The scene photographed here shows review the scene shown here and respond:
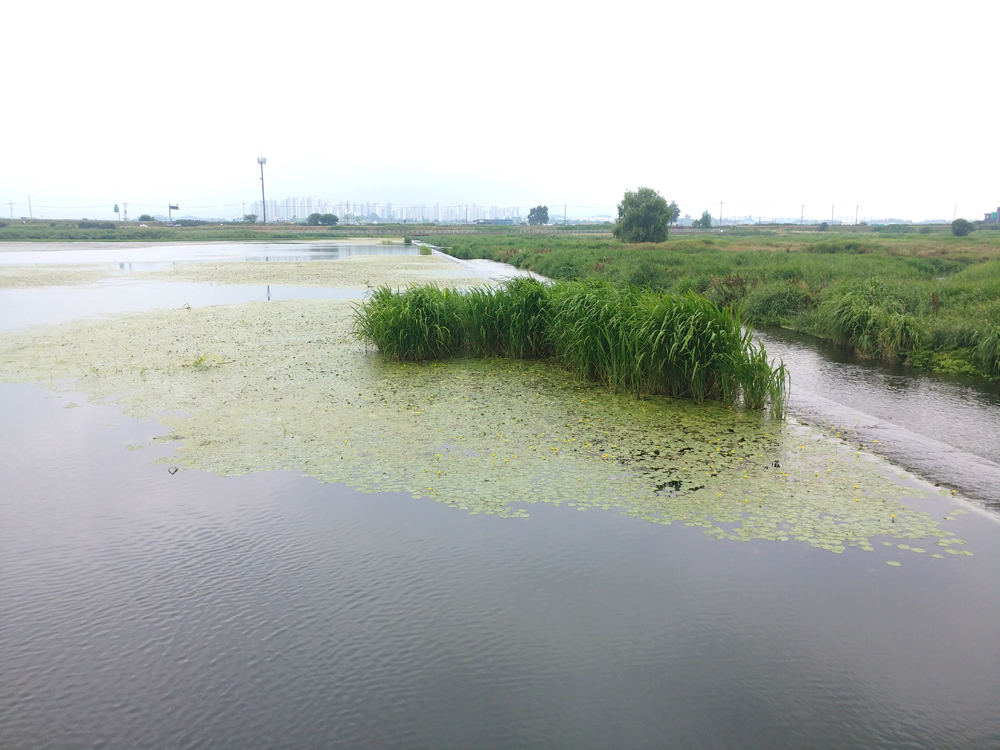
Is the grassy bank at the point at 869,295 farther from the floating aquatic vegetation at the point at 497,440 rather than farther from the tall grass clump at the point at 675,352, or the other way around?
the floating aquatic vegetation at the point at 497,440

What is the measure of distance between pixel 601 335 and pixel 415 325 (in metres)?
2.95

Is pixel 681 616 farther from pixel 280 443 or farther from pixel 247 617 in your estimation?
pixel 280 443

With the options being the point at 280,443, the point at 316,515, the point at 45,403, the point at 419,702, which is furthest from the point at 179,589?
the point at 45,403

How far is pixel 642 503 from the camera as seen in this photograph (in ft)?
17.3

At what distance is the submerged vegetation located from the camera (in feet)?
25.5

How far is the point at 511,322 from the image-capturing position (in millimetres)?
10273

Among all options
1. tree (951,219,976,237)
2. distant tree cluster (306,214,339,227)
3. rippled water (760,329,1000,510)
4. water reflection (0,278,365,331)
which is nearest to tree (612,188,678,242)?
tree (951,219,976,237)

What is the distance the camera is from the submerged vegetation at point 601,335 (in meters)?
7.76

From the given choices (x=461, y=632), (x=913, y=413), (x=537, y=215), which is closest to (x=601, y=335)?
(x=913, y=413)

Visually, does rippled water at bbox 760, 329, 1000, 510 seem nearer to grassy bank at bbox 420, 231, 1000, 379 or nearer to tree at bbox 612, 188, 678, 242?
grassy bank at bbox 420, 231, 1000, 379

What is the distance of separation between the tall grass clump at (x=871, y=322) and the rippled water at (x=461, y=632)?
6832 millimetres

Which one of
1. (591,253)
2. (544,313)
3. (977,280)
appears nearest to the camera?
(544,313)

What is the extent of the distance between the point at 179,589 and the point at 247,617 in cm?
58

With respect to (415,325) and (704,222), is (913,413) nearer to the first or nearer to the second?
(415,325)
